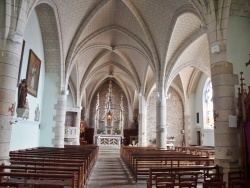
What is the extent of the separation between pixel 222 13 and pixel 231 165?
408 cm

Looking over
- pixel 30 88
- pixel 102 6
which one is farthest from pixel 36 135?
pixel 102 6

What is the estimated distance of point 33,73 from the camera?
32.3 ft

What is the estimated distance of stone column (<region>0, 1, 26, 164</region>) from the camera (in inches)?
214

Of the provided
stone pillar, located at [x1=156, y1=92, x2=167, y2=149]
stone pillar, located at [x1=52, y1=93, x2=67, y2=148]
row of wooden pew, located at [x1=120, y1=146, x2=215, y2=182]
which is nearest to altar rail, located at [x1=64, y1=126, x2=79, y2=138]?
stone pillar, located at [x1=52, y1=93, x2=67, y2=148]

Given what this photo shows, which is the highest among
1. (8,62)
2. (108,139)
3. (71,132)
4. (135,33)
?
(135,33)

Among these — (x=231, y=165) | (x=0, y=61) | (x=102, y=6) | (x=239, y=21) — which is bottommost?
(x=231, y=165)

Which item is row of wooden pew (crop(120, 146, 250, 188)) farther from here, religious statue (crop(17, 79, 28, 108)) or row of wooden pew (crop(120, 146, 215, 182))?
religious statue (crop(17, 79, 28, 108))

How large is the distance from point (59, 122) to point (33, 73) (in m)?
3.08

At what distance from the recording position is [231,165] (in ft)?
18.6

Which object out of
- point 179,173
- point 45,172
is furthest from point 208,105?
point 45,172

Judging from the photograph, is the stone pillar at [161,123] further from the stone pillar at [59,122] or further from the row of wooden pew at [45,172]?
the row of wooden pew at [45,172]

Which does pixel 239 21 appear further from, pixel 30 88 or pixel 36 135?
pixel 36 135

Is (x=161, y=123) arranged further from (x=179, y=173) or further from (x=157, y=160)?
(x=179, y=173)

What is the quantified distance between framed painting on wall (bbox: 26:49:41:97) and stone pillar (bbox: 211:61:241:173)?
7.12 metres
